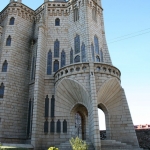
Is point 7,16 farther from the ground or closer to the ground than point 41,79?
farther from the ground

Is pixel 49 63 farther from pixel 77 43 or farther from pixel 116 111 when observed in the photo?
pixel 116 111

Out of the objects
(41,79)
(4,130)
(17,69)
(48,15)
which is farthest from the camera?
(48,15)

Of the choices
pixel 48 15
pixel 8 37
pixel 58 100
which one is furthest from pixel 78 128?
pixel 48 15

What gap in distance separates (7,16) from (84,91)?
1486 cm

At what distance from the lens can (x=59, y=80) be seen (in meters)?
17.3

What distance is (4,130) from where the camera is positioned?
16500 mm

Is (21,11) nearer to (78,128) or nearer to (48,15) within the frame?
(48,15)

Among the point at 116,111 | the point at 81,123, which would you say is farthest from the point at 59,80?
the point at 116,111

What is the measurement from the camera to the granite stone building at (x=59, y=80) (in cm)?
1560

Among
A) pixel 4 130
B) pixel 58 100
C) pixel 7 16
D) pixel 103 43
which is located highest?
pixel 7 16

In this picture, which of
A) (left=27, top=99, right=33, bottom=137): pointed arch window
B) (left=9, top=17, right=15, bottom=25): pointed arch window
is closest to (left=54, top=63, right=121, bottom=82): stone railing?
(left=27, top=99, right=33, bottom=137): pointed arch window

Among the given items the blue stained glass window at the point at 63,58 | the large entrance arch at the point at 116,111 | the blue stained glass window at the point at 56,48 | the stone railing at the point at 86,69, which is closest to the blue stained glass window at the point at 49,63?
the blue stained glass window at the point at 56,48

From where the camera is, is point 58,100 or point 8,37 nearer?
point 58,100

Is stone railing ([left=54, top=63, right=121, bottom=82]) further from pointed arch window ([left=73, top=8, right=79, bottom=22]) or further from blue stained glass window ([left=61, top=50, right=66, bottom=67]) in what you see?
pointed arch window ([left=73, top=8, right=79, bottom=22])
